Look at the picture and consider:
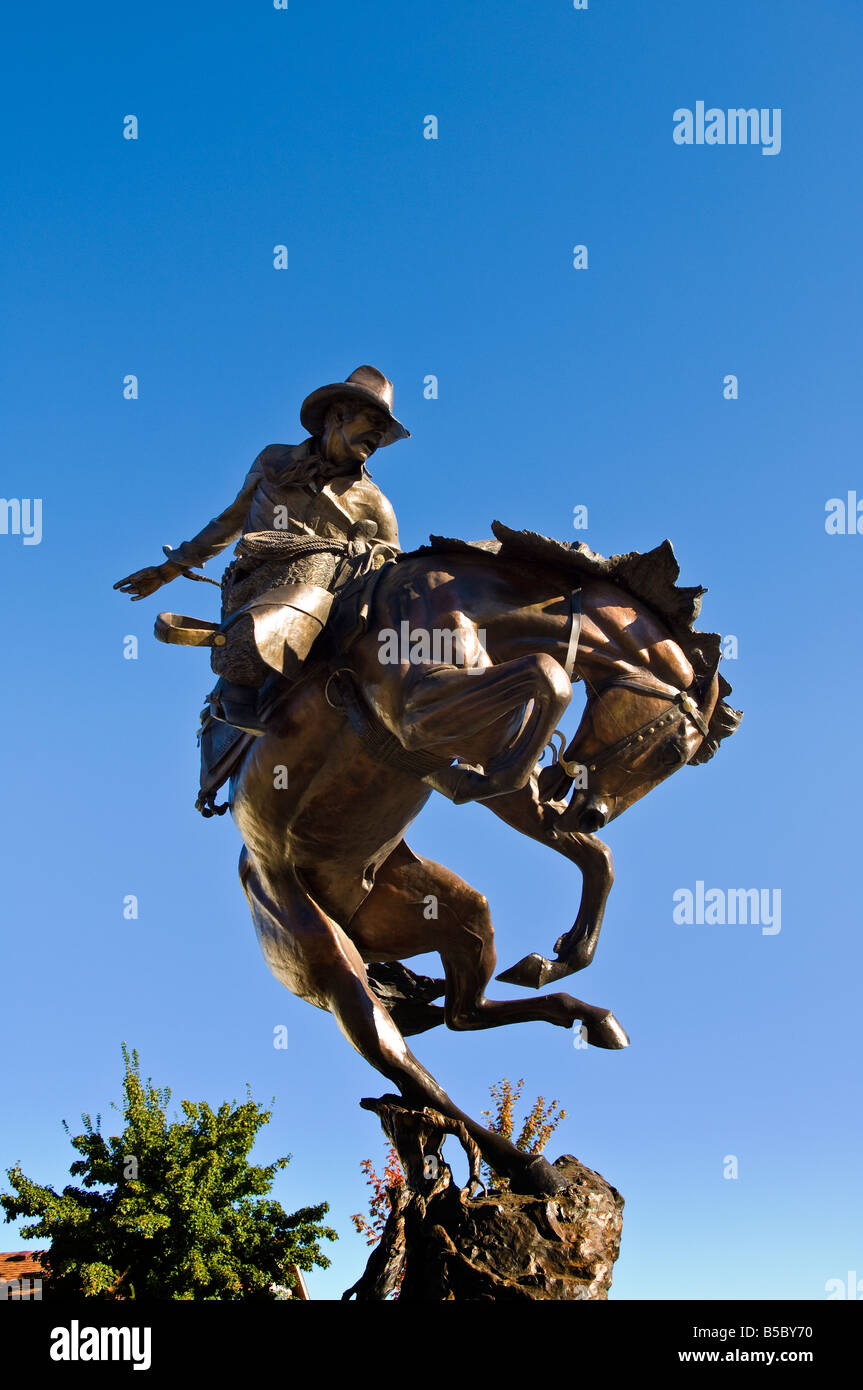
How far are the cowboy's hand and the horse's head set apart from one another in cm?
287

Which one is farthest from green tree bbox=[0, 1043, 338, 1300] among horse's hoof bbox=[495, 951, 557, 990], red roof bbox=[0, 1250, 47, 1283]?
horse's hoof bbox=[495, 951, 557, 990]

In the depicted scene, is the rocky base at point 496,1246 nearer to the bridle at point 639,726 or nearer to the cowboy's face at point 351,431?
the bridle at point 639,726

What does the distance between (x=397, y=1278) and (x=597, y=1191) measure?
3.65ft

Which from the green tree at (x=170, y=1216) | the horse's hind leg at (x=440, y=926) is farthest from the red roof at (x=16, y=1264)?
the horse's hind leg at (x=440, y=926)

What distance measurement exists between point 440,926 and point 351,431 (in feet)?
9.78

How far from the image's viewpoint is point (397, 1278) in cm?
643

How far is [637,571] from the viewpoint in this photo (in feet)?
21.9

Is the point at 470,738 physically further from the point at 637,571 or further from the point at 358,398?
the point at 358,398

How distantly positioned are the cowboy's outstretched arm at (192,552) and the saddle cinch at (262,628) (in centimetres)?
31

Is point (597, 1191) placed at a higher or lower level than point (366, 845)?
lower

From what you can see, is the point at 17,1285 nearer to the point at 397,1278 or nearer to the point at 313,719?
the point at 397,1278
